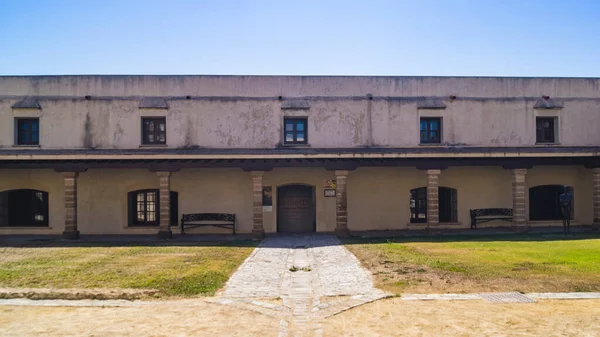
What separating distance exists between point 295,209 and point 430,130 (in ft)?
20.5

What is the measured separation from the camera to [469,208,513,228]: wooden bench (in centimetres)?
1842

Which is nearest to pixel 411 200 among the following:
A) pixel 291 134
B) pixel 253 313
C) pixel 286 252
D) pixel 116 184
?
pixel 291 134

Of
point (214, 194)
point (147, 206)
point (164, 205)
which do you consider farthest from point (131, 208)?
point (214, 194)

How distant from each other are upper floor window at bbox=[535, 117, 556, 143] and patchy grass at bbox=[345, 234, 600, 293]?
189 inches

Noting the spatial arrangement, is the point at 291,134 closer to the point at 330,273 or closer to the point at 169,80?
the point at 169,80

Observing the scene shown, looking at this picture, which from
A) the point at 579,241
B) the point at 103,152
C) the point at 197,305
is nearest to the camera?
the point at 197,305

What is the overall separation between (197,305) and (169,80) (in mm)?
12417

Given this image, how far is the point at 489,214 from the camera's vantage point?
18.5 metres

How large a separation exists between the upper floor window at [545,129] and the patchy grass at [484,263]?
4.79 metres

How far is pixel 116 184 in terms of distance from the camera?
17.9 metres

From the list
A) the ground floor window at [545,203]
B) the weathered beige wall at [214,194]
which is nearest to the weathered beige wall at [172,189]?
the weathered beige wall at [214,194]

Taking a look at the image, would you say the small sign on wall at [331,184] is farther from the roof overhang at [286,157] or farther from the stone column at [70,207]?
the stone column at [70,207]

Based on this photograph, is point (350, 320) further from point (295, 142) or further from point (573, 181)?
point (573, 181)

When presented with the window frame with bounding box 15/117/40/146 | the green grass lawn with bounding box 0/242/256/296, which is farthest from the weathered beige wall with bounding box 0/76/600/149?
the green grass lawn with bounding box 0/242/256/296
